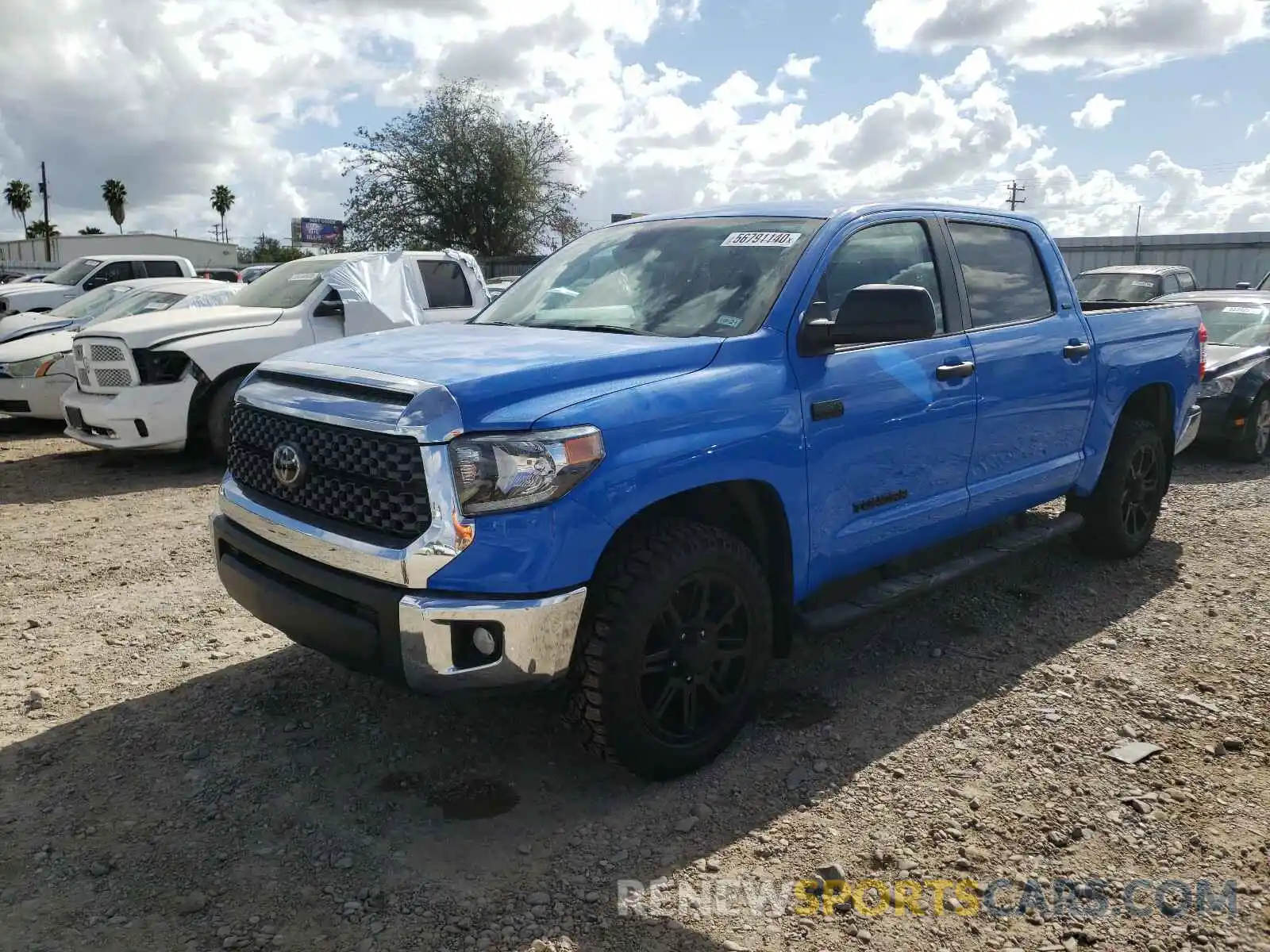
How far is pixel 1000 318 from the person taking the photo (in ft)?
14.6

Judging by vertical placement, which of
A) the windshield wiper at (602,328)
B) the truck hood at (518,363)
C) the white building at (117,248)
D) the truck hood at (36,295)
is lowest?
the truck hood at (518,363)

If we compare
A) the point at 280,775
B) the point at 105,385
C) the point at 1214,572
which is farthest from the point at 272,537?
the point at 105,385

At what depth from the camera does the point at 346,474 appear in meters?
3.04

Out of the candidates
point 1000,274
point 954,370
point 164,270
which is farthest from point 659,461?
point 164,270

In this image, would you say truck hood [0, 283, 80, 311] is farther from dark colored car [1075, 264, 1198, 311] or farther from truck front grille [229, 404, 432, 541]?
dark colored car [1075, 264, 1198, 311]

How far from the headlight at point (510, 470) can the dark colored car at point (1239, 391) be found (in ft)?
24.1

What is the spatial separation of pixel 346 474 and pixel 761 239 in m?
1.80

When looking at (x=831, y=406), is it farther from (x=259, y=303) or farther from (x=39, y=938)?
(x=259, y=303)

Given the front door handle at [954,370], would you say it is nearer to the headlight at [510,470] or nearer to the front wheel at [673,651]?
the front wheel at [673,651]

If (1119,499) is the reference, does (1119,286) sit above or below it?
above

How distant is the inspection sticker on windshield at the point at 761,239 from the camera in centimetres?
374

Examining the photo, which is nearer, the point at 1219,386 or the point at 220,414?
the point at 220,414

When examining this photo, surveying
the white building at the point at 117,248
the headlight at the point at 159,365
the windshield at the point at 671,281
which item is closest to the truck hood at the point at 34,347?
the headlight at the point at 159,365

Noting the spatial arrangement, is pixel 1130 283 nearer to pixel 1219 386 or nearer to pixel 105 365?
pixel 1219 386
